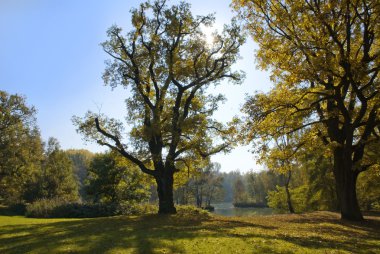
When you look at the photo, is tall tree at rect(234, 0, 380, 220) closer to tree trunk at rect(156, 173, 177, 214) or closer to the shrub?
tree trunk at rect(156, 173, 177, 214)

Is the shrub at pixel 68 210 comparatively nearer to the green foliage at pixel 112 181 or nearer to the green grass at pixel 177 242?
the green foliage at pixel 112 181

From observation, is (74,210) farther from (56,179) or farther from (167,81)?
(56,179)

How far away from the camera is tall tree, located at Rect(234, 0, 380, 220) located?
17688mm

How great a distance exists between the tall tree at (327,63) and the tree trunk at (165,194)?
8.77 metres

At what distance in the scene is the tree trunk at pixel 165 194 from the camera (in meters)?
25.2

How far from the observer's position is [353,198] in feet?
70.9

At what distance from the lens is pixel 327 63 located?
17125 millimetres

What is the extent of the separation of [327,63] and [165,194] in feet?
47.8

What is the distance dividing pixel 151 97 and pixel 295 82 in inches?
491

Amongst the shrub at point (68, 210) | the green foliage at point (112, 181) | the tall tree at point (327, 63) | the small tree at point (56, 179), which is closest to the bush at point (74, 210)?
the shrub at point (68, 210)

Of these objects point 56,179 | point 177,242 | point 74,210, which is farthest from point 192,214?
point 56,179

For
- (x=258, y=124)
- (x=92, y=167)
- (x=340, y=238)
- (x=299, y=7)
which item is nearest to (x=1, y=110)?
(x=92, y=167)

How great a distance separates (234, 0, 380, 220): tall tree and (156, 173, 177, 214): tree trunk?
28.8ft

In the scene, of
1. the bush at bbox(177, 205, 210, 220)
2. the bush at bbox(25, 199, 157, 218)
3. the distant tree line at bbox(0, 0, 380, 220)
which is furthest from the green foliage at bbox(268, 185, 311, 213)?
the bush at bbox(25, 199, 157, 218)
